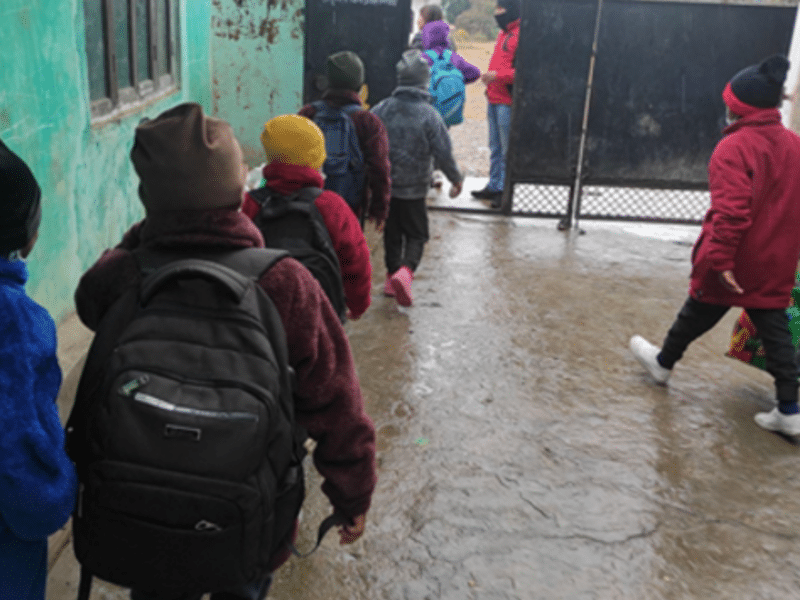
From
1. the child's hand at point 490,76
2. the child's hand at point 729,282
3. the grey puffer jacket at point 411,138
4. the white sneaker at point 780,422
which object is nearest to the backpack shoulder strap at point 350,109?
the grey puffer jacket at point 411,138

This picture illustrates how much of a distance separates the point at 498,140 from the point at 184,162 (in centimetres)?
712

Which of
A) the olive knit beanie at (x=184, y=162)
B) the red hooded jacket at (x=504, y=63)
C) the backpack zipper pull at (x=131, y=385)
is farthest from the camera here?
the red hooded jacket at (x=504, y=63)

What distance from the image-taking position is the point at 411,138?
5.43 m

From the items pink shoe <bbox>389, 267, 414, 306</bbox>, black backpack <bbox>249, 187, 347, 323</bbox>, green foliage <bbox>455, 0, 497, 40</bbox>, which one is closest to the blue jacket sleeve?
black backpack <bbox>249, 187, 347, 323</bbox>

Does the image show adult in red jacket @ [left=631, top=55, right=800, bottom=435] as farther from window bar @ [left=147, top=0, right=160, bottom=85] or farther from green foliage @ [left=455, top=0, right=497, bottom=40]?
green foliage @ [left=455, top=0, right=497, bottom=40]

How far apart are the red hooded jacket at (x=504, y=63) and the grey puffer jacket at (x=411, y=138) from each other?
9.28 ft

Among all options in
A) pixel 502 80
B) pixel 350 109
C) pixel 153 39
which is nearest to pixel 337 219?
pixel 350 109

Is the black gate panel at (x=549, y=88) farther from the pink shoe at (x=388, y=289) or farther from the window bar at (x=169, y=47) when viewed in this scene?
the window bar at (x=169, y=47)

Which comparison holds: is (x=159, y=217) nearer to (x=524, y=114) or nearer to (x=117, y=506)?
(x=117, y=506)

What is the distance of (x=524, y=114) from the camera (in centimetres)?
780

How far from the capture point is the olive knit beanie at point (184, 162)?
1.70 metres

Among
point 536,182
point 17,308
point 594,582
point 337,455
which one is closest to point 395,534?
point 594,582

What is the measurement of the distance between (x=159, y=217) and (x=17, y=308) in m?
0.34

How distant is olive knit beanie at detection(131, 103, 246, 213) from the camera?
170 centimetres
